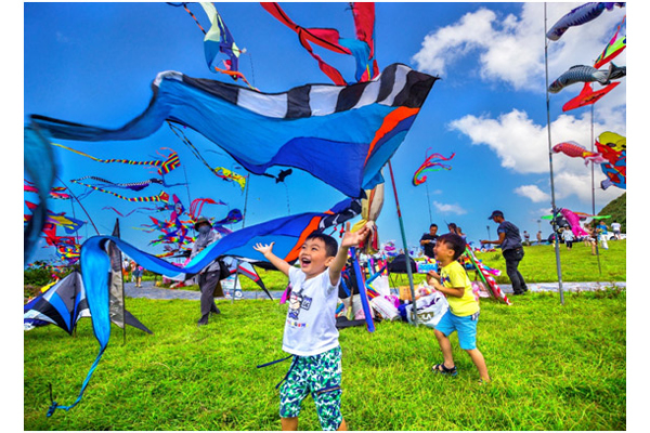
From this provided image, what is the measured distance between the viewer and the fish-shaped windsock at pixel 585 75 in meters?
3.91

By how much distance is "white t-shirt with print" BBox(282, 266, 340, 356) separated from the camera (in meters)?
1.97

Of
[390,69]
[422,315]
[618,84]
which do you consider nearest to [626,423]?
[422,315]

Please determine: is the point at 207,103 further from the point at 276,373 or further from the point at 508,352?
the point at 508,352

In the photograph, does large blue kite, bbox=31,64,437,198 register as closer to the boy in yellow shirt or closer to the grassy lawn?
the boy in yellow shirt

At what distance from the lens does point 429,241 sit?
738 cm

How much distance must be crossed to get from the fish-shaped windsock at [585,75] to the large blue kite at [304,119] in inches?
109

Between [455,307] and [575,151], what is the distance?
4802mm

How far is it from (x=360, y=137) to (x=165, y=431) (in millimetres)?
2735

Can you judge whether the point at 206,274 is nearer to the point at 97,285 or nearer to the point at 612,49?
the point at 97,285

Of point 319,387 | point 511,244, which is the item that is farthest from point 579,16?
point 319,387

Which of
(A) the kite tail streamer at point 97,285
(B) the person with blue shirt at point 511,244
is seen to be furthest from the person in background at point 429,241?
(A) the kite tail streamer at point 97,285

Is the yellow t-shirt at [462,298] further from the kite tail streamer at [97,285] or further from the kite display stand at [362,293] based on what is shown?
the kite tail streamer at [97,285]

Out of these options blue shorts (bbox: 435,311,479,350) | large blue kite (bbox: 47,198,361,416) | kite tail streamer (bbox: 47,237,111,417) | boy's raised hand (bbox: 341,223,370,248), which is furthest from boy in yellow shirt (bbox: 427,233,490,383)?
kite tail streamer (bbox: 47,237,111,417)

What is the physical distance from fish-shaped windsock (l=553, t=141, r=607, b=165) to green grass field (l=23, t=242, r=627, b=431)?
246 cm
